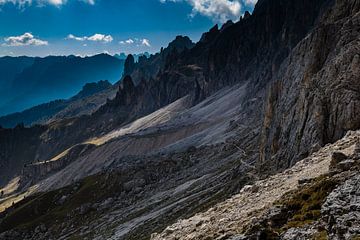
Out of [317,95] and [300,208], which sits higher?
[317,95]

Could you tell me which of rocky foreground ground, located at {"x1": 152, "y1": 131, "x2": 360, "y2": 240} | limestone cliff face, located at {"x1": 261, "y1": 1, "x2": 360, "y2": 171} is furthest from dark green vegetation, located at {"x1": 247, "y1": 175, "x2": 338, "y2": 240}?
limestone cliff face, located at {"x1": 261, "y1": 1, "x2": 360, "y2": 171}

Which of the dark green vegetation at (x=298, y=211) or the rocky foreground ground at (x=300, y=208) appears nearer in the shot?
the rocky foreground ground at (x=300, y=208)

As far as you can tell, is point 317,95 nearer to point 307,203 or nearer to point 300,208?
point 300,208

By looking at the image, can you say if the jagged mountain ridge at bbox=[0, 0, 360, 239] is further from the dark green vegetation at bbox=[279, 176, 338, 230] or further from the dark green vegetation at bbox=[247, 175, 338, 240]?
the dark green vegetation at bbox=[247, 175, 338, 240]

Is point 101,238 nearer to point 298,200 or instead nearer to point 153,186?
point 153,186

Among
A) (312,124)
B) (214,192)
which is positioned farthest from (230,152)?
(312,124)

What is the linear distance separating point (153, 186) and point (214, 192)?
34325 mm

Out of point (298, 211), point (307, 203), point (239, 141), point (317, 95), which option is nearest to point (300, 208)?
point (298, 211)

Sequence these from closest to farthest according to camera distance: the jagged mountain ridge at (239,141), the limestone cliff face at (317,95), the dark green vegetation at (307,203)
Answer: the dark green vegetation at (307,203)
the limestone cliff face at (317,95)
the jagged mountain ridge at (239,141)

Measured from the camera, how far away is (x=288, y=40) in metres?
157

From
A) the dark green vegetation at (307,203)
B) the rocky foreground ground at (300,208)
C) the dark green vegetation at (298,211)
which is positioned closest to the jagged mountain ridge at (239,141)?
the rocky foreground ground at (300,208)

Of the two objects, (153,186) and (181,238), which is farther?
(153,186)

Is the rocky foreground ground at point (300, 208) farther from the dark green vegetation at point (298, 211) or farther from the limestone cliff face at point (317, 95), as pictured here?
the limestone cliff face at point (317, 95)

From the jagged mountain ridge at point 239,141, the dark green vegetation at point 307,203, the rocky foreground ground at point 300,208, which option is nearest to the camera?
the rocky foreground ground at point 300,208
